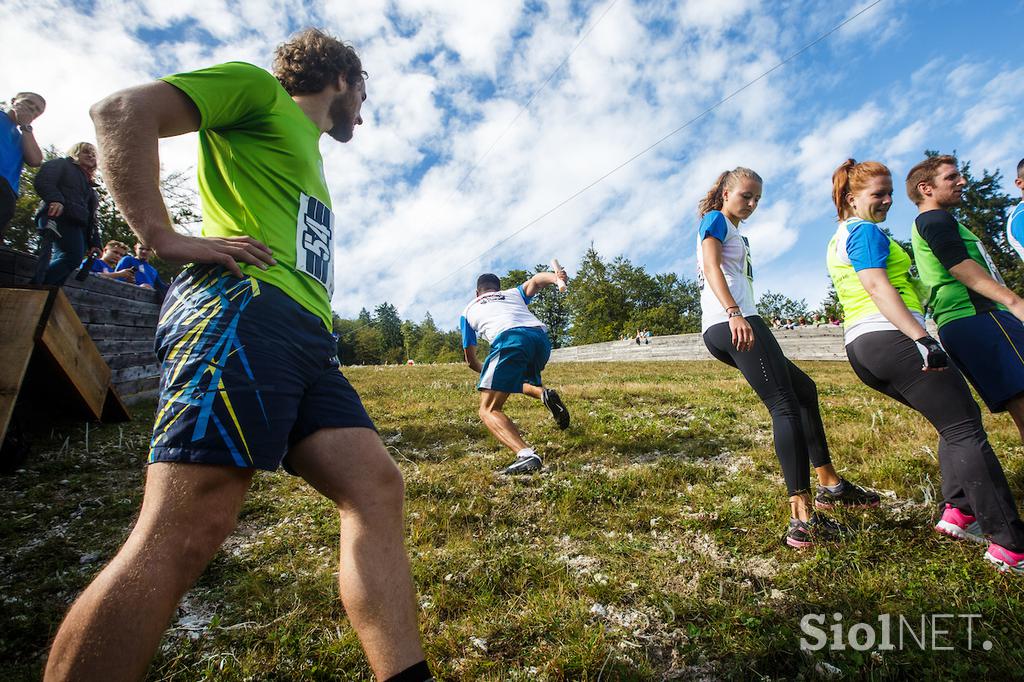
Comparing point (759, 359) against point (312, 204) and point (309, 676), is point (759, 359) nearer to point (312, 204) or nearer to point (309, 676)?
point (312, 204)

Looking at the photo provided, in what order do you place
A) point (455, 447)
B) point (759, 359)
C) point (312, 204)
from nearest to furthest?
1. point (312, 204)
2. point (759, 359)
3. point (455, 447)

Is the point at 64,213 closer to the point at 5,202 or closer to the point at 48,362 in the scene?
the point at 5,202

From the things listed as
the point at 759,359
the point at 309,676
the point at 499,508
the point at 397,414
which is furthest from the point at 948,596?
the point at 397,414

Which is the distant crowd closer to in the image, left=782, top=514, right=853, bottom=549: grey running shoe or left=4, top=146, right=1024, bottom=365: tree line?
left=4, top=146, right=1024, bottom=365: tree line

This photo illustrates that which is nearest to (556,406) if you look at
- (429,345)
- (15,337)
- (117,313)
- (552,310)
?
(15,337)

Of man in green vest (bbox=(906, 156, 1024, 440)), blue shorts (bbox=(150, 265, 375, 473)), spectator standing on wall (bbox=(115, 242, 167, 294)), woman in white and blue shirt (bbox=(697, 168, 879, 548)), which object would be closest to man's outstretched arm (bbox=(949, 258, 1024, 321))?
man in green vest (bbox=(906, 156, 1024, 440))

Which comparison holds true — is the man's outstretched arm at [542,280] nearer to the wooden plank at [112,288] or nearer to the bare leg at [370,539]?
the bare leg at [370,539]

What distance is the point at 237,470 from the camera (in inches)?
53.4

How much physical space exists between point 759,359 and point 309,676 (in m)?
3.12

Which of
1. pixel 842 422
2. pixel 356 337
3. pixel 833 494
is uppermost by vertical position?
pixel 356 337

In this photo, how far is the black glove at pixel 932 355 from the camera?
2715 mm

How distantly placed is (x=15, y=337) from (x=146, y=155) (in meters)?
4.15

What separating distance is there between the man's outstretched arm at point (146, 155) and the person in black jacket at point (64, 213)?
6.22 m

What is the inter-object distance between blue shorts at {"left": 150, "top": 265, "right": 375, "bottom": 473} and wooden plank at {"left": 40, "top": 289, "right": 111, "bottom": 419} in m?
4.34
